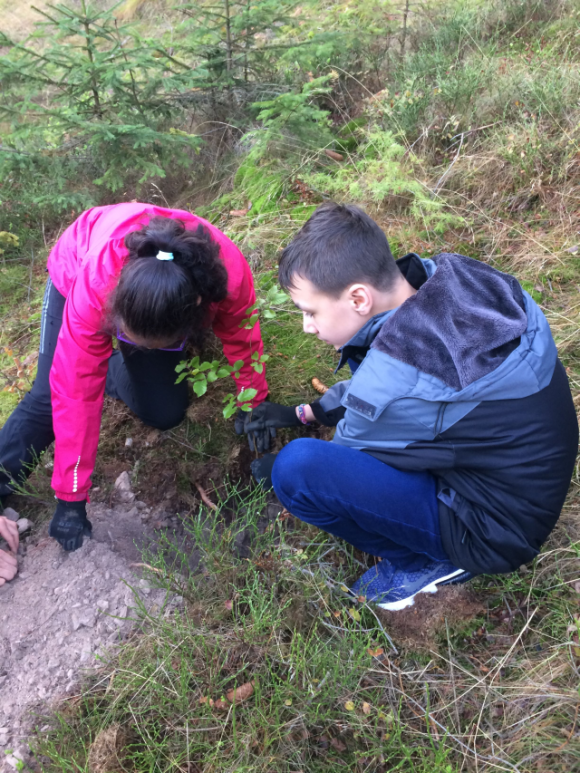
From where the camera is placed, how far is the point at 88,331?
2.24 metres

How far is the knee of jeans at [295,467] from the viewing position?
71.6 inches

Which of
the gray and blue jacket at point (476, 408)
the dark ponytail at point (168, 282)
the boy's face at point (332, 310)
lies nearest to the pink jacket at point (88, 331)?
the dark ponytail at point (168, 282)

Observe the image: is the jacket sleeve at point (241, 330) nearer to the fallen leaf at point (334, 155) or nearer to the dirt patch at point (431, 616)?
the dirt patch at point (431, 616)

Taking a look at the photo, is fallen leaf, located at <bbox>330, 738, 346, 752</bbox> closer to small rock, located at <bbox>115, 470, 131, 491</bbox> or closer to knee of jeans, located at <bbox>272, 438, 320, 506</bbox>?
knee of jeans, located at <bbox>272, 438, 320, 506</bbox>

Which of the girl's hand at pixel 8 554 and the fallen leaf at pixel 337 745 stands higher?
the fallen leaf at pixel 337 745

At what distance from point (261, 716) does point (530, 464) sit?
121 centimetres

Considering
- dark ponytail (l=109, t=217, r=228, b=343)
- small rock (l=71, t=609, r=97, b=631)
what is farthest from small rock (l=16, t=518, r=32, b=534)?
dark ponytail (l=109, t=217, r=228, b=343)

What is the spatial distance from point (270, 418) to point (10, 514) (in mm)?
1547

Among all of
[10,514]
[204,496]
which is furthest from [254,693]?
[10,514]

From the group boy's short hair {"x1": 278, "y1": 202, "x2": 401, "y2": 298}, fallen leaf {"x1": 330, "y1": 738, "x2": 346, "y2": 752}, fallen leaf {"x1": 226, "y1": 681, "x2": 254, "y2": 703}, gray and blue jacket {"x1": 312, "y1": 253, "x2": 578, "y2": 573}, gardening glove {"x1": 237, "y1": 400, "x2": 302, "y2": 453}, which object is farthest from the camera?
gardening glove {"x1": 237, "y1": 400, "x2": 302, "y2": 453}

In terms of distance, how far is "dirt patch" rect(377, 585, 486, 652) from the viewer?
1.94 m

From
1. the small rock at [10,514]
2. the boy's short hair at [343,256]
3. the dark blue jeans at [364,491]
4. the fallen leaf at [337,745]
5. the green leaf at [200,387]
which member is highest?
the boy's short hair at [343,256]

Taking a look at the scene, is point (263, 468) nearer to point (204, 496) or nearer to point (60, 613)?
point (204, 496)

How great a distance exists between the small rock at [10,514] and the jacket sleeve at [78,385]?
23.8 inches
